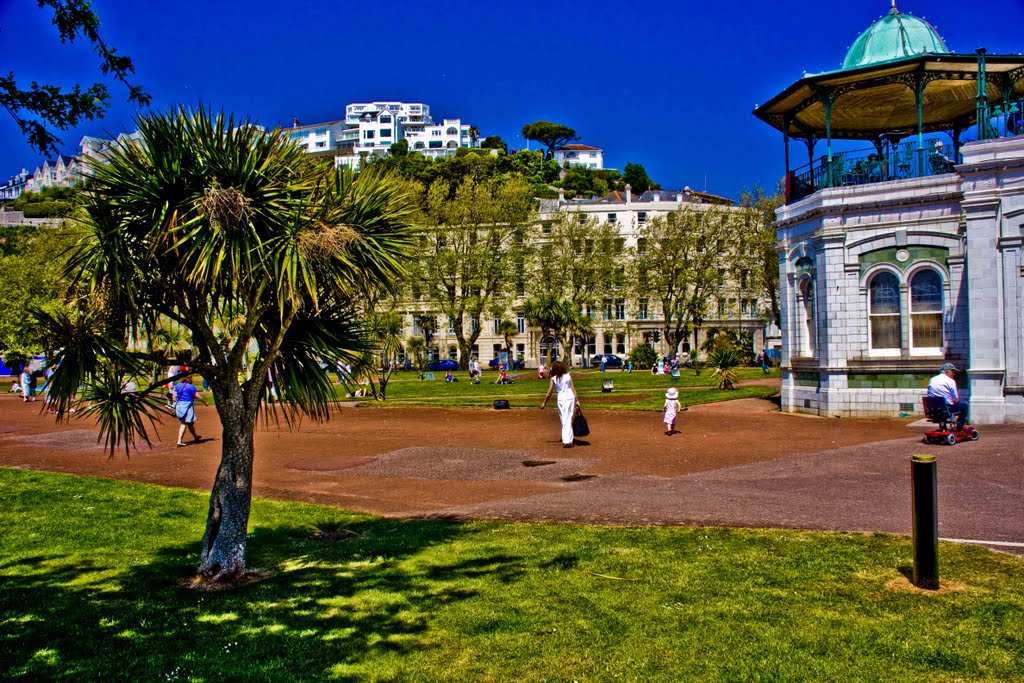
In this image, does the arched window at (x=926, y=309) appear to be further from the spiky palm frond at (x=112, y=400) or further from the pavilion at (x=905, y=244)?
the spiky palm frond at (x=112, y=400)

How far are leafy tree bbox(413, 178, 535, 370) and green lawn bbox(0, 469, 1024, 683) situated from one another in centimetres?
4535

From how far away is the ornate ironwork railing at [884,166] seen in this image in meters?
21.8

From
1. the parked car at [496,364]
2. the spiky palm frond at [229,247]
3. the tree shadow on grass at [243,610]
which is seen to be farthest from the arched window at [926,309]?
the parked car at [496,364]

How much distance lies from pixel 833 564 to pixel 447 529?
4.64 meters

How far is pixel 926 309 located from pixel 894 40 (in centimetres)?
824

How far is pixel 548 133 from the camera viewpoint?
148125 millimetres

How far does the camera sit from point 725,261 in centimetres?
6044

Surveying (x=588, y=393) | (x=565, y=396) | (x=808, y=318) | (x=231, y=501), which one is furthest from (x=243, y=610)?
(x=588, y=393)

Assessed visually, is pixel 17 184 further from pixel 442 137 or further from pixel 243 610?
pixel 243 610

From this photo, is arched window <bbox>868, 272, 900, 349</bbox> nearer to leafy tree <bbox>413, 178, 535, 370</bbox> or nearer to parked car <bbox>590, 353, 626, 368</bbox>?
leafy tree <bbox>413, 178, 535, 370</bbox>

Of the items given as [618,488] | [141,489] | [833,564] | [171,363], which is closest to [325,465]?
[141,489]

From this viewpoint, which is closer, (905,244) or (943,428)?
(943,428)

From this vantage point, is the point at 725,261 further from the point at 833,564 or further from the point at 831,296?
the point at 833,564

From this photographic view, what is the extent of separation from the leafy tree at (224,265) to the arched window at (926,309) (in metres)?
17.1
